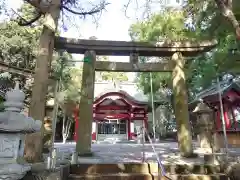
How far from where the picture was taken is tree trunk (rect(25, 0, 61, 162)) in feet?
17.6

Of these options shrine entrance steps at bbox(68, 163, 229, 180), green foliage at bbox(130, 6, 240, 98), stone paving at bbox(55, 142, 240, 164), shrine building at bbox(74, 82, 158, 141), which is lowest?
shrine entrance steps at bbox(68, 163, 229, 180)

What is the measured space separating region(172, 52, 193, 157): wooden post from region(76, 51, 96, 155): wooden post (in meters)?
2.87

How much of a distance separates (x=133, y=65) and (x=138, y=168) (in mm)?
3913

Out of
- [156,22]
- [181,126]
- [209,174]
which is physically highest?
[156,22]

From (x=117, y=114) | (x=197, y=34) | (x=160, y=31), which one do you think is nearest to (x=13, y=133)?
(x=197, y=34)

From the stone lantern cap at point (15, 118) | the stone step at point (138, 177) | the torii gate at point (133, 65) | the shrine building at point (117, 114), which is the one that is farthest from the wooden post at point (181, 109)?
the shrine building at point (117, 114)

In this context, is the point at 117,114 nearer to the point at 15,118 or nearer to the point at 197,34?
the point at 197,34

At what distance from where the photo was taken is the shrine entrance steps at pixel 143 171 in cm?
510

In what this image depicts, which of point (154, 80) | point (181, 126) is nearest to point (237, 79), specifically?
point (154, 80)

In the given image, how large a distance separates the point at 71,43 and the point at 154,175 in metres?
4.93

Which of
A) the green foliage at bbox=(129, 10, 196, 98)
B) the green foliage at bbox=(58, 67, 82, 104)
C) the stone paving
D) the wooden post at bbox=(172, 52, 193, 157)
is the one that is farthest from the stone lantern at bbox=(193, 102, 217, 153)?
the green foliage at bbox=(58, 67, 82, 104)

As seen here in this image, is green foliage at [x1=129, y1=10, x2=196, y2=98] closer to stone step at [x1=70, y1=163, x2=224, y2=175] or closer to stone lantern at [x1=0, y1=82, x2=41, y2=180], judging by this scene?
stone step at [x1=70, y1=163, x2=224, y2=175]

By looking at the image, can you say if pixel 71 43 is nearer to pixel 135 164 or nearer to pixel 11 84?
pixel 135 164

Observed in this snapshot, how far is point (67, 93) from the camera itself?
17.1 meters
